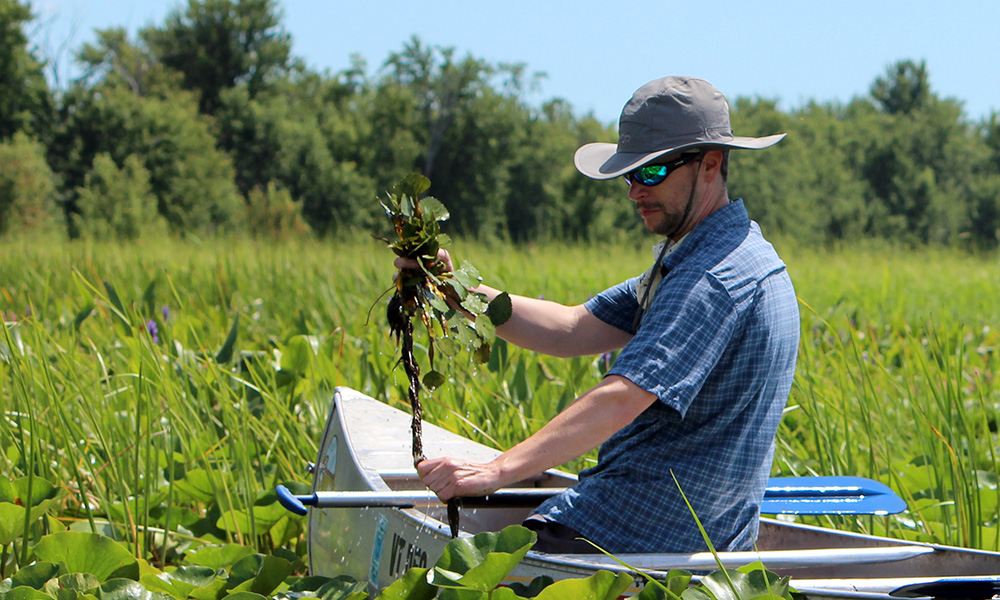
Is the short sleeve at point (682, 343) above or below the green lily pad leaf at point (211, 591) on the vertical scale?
above

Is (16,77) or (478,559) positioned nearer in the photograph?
(478,559)

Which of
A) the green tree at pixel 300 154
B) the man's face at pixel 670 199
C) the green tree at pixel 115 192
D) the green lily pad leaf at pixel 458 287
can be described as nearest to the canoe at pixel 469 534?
the green lily pad leaf at pixel 458 287

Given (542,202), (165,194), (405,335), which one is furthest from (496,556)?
(542,202)

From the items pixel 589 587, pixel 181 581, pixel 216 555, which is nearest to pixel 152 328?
pixel 216 555

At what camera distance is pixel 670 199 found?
205cm

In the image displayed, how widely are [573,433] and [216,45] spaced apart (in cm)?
5476

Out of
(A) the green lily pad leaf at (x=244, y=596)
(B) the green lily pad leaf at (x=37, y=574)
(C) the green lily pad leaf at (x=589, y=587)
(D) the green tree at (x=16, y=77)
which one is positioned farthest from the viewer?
(D) the green tree at (x=16, y=77)

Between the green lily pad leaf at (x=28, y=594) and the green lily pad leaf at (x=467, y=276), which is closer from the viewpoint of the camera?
the green lily pad leaf at (x=28, y=594)

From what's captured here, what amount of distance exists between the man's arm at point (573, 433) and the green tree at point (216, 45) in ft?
175

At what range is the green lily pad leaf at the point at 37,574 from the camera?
6.12 feet

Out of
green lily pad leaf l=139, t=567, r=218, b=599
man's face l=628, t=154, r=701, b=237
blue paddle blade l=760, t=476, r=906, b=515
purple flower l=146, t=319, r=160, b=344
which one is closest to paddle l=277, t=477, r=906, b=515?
blue paddle blade l=760, t=476, r=906, b=515

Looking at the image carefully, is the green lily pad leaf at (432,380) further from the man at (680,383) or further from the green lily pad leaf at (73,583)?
the green lily pad leaf at (73,583)

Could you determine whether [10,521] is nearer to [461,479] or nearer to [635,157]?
[461,479]

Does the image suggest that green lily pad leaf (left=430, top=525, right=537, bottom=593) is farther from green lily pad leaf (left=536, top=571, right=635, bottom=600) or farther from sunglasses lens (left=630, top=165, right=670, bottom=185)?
sunglasses lens (left=630, top=165, right=670, bottom=185)
